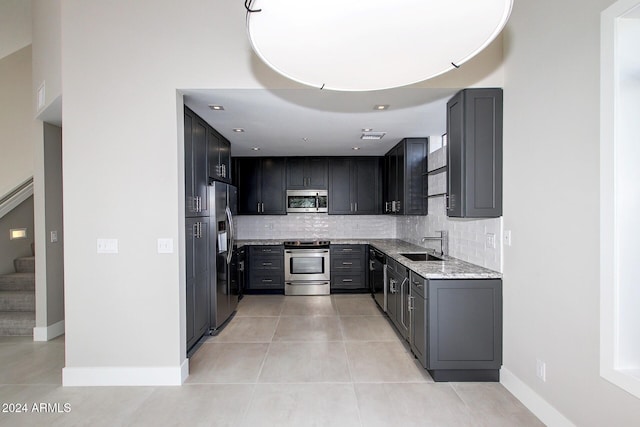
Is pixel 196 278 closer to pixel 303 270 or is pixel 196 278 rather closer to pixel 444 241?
pixel 303 270

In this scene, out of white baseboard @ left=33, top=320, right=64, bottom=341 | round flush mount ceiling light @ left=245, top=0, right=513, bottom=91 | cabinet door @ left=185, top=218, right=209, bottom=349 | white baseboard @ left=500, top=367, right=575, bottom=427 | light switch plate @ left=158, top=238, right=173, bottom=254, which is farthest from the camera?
white baseboard @ left=33, top=320, right=64, bottom=341

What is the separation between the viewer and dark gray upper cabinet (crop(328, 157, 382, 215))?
5.77 metres

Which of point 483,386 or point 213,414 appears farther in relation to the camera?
point 483,386

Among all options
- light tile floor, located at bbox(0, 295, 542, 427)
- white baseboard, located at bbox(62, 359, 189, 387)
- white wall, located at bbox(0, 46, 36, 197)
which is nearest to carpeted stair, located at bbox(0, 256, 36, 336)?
light tile floor, located at bbox(0, 295, 542, 427)

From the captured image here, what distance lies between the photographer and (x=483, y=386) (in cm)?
255

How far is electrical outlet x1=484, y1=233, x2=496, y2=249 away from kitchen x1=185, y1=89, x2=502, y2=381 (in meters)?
0.02

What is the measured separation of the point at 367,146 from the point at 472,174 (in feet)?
8.17

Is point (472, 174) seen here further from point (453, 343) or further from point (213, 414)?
point (213, 414)

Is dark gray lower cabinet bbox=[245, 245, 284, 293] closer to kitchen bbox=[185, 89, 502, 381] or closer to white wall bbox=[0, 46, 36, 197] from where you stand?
kitchen bbox=[185, 89, 502, 381]

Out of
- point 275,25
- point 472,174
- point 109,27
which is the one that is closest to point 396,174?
point 472,174

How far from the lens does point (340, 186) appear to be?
5.80 m

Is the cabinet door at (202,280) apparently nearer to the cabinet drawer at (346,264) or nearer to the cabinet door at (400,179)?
the cabinet drawer at (346,264)

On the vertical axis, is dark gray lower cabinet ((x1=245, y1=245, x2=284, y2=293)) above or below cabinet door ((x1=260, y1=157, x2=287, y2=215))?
below

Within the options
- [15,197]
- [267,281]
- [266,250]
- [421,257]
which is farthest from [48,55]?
[421,257]
